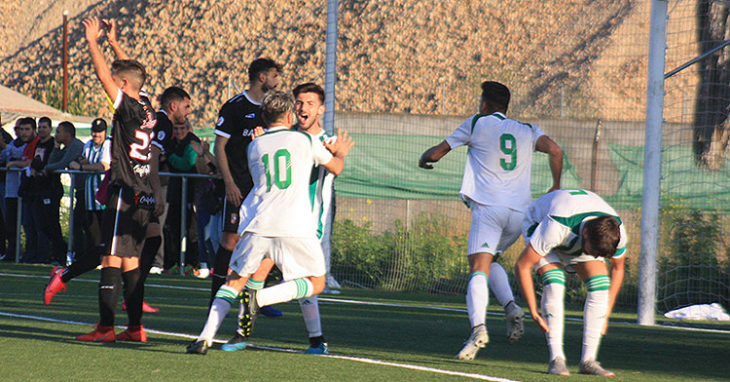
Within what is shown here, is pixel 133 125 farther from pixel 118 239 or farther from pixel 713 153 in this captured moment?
pixel 713 153

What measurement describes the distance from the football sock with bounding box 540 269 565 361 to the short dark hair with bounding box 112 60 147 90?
3032 mm

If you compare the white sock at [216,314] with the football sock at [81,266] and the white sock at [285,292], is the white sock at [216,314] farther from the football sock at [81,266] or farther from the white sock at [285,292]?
the football sock at [81,266]

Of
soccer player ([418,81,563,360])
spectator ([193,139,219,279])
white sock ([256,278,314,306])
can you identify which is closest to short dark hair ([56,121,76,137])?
spectator ([193,139,219,279])

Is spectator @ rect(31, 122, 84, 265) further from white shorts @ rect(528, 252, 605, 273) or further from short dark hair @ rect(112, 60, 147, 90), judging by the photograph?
white shorts @ rect(528, 252, 605, 273)

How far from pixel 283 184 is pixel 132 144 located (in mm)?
1313

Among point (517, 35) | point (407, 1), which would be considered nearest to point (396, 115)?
point (517, 35)

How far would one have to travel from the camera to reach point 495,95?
7695mm

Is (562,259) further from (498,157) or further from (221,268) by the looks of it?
(221,268)

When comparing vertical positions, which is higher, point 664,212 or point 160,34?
point 160,34

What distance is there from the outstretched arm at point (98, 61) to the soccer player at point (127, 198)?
1cm

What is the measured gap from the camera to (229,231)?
8.27 metres

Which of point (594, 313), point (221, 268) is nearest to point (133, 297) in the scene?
point (221, 268)

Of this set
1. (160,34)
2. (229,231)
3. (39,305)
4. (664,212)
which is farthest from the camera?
(160,34)

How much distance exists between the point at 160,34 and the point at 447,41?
791 inches
